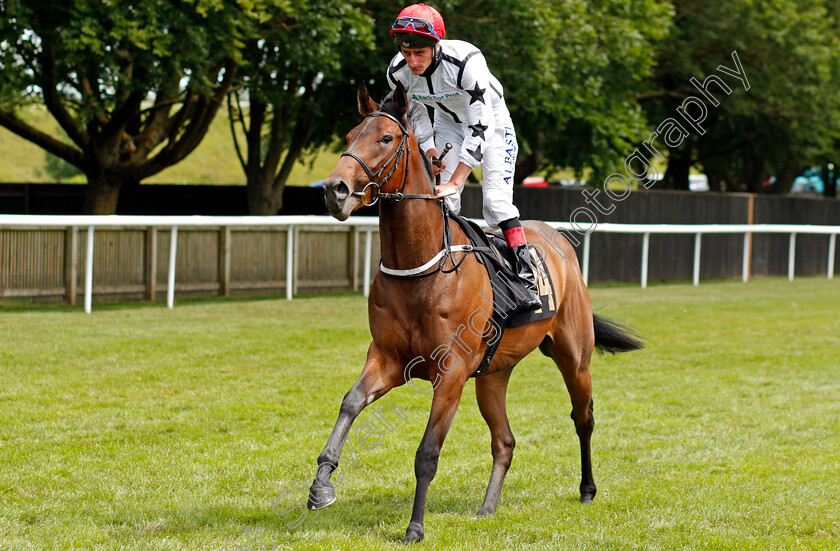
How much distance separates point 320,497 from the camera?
13.1 ft

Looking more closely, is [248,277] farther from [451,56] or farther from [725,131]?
[725,131]

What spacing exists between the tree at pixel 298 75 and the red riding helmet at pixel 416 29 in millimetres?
9013

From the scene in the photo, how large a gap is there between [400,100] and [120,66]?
11935 millimetres

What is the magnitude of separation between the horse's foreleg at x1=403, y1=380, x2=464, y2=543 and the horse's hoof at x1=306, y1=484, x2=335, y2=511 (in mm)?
411

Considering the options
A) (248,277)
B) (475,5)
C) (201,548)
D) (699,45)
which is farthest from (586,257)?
(201,548)

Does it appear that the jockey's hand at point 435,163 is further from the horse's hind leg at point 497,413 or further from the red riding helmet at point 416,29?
the horse's hind leg at point 497,413

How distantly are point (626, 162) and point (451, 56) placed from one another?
15640 millimetres

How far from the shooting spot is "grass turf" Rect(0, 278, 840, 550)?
439cm

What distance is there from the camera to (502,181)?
506 centimetres

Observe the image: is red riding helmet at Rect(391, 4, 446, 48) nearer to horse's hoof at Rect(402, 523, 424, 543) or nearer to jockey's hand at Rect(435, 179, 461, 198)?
jockey's hand at Rect(435, 179, 461, 198)

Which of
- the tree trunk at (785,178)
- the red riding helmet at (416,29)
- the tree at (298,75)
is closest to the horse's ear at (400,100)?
the red riding helmet at (416,29)

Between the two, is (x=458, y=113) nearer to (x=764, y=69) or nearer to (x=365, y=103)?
(x=365, y=103)

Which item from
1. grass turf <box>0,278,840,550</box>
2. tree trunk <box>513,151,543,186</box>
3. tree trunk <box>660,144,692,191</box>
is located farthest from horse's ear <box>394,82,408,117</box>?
tree trunk <box>660,144,692,191</box>

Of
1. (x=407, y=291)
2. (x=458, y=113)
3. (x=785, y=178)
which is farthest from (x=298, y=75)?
(x=785, y=178)
